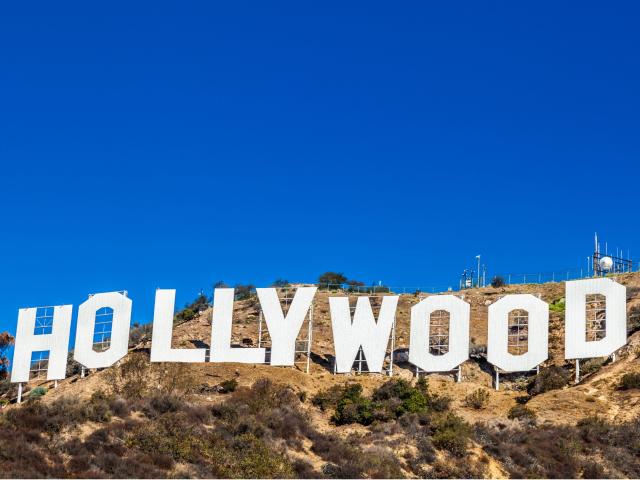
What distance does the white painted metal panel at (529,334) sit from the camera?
→ 54.5m

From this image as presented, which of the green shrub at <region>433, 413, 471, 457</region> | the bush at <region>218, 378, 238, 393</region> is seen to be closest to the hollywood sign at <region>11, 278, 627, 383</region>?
the bush at <region>218, 378, 238, 393</region>

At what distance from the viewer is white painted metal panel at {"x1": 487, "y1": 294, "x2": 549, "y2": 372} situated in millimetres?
54531

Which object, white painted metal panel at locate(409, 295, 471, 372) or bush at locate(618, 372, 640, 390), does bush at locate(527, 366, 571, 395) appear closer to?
bush at locate(618, 372, 640, 390)

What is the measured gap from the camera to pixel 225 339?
56.2 meters

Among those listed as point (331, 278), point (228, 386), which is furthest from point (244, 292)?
point (228, 386)

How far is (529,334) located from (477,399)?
4.72 m

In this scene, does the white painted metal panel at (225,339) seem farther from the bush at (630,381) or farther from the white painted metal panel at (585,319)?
the bush at (630,381)

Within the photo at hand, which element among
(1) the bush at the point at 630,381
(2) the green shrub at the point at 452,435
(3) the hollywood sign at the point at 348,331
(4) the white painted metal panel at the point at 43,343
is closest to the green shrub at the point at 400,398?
(3) the hollywood sign at the point at 348,331

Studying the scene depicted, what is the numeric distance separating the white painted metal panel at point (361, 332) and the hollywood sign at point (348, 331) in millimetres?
52

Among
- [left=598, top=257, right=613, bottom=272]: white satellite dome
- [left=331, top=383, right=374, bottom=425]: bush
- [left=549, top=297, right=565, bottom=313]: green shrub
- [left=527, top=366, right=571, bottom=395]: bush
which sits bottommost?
[left=331, top=383, right=374, bottom=425]: bush

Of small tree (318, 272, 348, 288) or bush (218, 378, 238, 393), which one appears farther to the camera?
small tree (318, 272, 348, 288)

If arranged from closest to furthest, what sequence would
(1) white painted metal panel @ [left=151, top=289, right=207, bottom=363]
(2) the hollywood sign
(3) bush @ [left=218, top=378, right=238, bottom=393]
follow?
(3) bush @ [left=218, top=378, right=238, bottom=393]
(2) the hollywood sign
(1) white painted metal panel @ [left=151, top=289, right=207, bottom=363]

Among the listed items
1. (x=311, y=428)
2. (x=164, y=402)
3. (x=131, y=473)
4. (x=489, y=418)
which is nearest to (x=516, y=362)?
(x=489, y=418)

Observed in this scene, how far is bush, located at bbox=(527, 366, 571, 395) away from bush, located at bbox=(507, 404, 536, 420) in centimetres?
350
